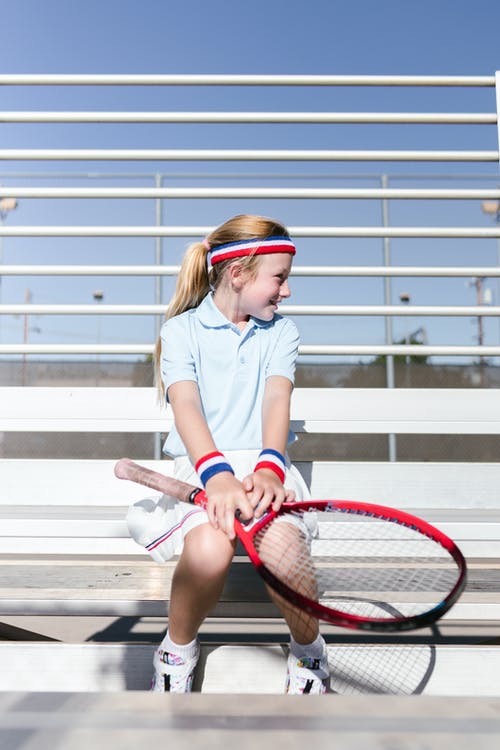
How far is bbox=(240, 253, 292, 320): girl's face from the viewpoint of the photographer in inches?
62.3

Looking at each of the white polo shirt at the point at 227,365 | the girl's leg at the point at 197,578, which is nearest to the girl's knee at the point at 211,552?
the girl's leg at the point at 197,578

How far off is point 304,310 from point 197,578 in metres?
1.29

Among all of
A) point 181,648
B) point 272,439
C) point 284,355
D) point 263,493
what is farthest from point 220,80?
point 181,648

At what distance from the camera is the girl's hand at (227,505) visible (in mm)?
1121

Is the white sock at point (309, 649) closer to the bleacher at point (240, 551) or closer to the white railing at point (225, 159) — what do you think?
the bleacher at point (240, 551)

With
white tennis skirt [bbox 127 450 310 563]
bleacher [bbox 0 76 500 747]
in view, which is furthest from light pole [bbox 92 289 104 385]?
white tennis skirt [bbox 127 450 310 563]

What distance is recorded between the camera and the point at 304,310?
7.50ft

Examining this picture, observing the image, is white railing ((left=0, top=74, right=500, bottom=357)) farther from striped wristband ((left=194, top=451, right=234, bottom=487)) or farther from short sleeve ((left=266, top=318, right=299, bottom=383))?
striped wristband ((left=194, top=451, right=234, bottom=487))

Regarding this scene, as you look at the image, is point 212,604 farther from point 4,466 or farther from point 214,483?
point 4,466

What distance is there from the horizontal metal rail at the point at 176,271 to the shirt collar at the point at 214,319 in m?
0.39

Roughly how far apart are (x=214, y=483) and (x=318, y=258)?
4.60 meters

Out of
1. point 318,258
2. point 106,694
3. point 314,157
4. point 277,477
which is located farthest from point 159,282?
point 106,694

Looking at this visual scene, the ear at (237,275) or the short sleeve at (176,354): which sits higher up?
the ear at (237,275)

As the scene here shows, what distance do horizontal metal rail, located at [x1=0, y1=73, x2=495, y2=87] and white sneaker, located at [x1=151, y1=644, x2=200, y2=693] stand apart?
1725 mm
